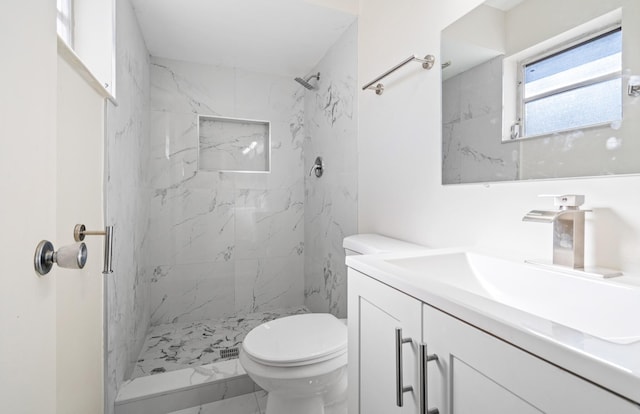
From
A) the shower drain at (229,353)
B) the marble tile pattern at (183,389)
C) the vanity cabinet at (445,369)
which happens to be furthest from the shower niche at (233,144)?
the vanity cabinet at (445,369)

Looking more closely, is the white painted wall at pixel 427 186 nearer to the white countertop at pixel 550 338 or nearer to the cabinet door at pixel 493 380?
the white countertop at pixel 550 338

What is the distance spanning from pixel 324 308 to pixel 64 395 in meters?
1.61

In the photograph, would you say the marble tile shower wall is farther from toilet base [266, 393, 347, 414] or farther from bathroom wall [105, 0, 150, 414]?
toilet base [266, 393, 347, 414]

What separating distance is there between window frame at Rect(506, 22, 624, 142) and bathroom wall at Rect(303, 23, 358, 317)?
101cm

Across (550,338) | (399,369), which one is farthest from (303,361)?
(550,338)

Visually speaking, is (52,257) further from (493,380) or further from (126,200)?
(126,200)

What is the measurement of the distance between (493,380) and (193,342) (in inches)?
85.8

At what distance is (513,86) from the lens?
96 cm

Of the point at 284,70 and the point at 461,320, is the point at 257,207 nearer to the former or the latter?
the point at 284,70

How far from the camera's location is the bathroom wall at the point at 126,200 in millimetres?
1346

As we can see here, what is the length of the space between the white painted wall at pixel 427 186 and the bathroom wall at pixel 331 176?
12 centimetres

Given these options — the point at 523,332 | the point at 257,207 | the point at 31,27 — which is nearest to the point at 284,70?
the point at 257,207

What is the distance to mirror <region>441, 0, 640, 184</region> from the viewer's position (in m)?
0.70

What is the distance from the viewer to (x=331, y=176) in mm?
2225
